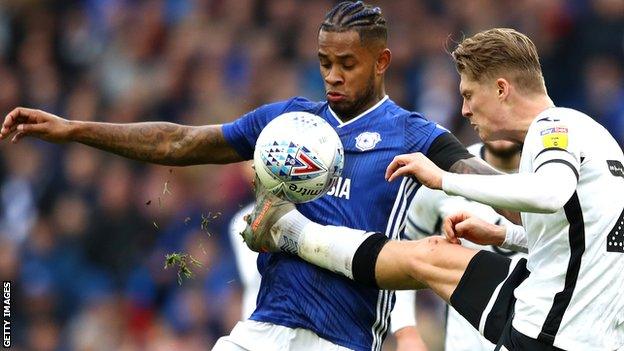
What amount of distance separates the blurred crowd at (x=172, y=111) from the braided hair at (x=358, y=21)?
437 centimetres

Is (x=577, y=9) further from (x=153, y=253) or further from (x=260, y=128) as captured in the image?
(x=260, y=128)

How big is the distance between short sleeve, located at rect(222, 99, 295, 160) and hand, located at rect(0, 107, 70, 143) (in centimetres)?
78

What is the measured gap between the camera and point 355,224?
5.41 meters

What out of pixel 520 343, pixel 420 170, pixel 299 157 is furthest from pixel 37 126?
pixel 520 343

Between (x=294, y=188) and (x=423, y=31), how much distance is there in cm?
644

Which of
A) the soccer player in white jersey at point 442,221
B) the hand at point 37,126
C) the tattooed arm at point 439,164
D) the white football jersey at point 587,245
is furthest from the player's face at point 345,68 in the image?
the soccer player in white jersey at point 442,221

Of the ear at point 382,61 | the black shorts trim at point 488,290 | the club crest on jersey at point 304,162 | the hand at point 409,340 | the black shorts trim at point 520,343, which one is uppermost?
the ear at point 382,61

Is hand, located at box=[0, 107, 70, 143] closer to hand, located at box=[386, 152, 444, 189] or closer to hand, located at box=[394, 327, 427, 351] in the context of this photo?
hand, located at box=[386, 152, 444, 189]

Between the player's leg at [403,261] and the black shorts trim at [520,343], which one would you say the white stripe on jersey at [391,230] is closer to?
the player's leg at [403,261]

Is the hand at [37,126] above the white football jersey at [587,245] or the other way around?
above

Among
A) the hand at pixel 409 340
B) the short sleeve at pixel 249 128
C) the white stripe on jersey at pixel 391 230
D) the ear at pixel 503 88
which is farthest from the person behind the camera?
the hand at pixel 409 340

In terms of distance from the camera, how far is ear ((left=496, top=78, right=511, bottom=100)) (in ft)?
15.7

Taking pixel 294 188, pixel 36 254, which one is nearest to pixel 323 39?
pixel 294 188

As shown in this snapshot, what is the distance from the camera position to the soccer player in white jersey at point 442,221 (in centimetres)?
673
